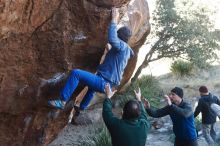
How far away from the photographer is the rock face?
788cm

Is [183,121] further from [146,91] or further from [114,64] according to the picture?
[146,91]

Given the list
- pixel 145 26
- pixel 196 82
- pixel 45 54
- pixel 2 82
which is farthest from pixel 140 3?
pixel 196 82

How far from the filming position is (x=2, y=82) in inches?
338

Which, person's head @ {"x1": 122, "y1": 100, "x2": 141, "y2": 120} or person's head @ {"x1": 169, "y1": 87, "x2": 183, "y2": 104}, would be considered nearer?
person's head @ {"x1": 122, "y1": 100, "x2": 141, "y2": 120}

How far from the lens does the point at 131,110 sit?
6121 millimetres

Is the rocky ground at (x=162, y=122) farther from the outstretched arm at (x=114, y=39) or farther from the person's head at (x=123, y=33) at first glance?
the outstretched arm at (x=114, y=39)

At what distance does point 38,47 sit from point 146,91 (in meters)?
10.4

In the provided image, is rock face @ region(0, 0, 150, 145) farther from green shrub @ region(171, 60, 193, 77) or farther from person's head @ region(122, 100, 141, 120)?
green shrub @ region(171, 60, 193, 77)

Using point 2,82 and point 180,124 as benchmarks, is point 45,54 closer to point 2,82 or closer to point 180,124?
point 2,82

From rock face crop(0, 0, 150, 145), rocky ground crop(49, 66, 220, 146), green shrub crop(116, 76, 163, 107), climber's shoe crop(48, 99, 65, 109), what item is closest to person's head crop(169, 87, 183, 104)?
rock face crop(0, 0, 150, 145)

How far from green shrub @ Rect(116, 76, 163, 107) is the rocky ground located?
0.69 meters

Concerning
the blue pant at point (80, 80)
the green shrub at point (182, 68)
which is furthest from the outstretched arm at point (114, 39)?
the green shrub at point (182, 68)

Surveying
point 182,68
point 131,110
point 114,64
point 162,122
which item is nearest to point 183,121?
point 114,64

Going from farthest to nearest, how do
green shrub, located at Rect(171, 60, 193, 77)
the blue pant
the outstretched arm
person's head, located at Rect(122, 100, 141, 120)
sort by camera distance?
1. green shrub, located at Rect(171, 60, 193, 77)
2. the blue pant
3. the outstretched arm
4. person's head, located at Rect(122, 100, 141, 120)
